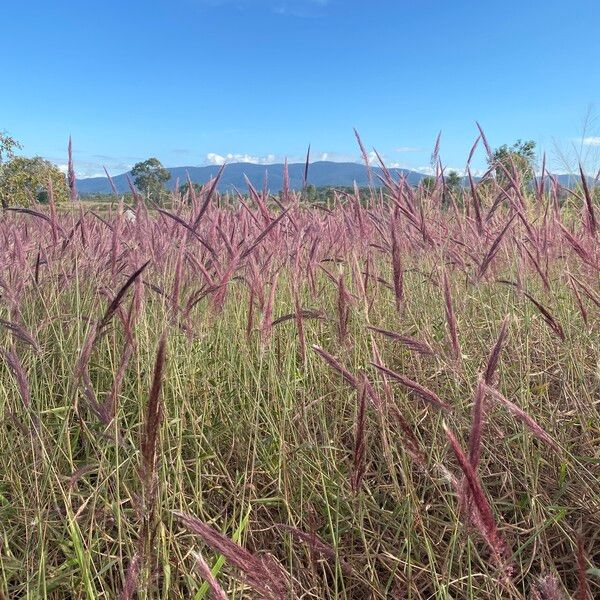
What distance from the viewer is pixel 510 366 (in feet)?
5.46

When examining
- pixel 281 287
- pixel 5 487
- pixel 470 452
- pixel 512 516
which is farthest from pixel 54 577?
pixel 281 287

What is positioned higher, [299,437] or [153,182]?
[153,182]

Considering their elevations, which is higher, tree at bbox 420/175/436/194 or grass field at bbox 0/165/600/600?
tree at bbox 420/175/436/194

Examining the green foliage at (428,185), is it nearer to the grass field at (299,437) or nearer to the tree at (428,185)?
the tree at (428,185)

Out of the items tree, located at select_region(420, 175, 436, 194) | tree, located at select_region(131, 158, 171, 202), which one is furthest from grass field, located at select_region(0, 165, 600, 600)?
tree, located at select_region(131, 158, 171, 202)

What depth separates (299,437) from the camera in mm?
1426

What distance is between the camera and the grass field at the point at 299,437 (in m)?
0.87

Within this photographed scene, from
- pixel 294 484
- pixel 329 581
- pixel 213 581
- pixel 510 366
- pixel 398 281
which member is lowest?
pixel 329 581

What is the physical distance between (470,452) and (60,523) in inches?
42.7

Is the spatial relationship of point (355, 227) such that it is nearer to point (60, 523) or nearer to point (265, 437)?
point (265, 437)

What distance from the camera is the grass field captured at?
87 centimetres

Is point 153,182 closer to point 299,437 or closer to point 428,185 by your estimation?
point 428,185

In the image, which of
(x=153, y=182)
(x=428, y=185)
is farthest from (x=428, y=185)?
(x=153, y=182)

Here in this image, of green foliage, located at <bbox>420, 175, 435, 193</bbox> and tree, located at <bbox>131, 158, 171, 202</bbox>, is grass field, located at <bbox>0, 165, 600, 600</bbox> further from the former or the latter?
tree, located at <bbox>131, 158, 171, 202</bbox>
